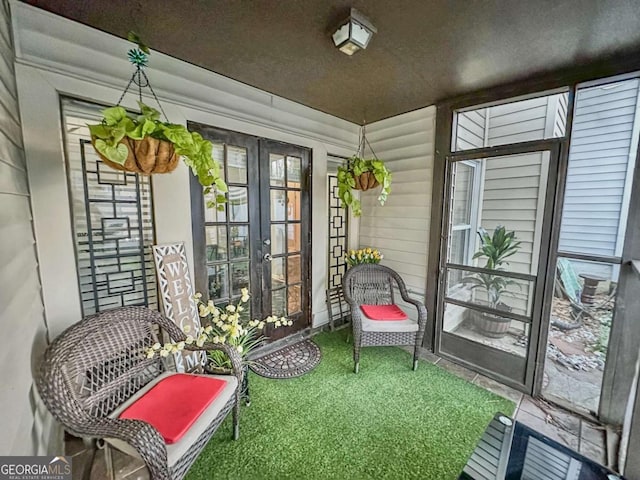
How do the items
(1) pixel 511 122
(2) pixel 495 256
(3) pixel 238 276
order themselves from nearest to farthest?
(1) pixel 511 122, (2) pixel 495 256, (3) pixel 238 276

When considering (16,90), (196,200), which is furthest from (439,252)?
(16,90)

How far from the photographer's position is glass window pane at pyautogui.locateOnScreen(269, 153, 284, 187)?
2623 millimetres

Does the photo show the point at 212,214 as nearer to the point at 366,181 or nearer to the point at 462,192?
the point at 366,181

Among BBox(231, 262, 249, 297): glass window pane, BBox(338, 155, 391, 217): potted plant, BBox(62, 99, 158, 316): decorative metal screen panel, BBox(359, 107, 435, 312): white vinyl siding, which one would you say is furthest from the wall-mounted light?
BBox(231, 262, 249, 297): glass window pane

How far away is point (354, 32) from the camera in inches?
59.5

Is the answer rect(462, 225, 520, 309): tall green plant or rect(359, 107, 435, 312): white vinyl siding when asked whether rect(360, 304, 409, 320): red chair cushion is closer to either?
rect(359, 107, 435, 312): white vinyl siding

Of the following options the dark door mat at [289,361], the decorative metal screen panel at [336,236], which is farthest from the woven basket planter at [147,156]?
the decorative metal screen panel at [336,236]

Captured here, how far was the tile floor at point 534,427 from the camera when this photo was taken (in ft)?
4.86

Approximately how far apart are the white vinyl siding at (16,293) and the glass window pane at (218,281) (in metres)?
1.04

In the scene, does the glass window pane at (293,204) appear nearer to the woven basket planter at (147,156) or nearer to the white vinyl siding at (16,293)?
→ the woven basket planter at (147,156)

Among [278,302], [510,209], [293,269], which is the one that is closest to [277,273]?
[293,269]

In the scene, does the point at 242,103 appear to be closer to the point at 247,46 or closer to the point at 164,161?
the point at 247,46

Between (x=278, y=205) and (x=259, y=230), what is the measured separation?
348 millimetres

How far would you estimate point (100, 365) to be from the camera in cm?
140
